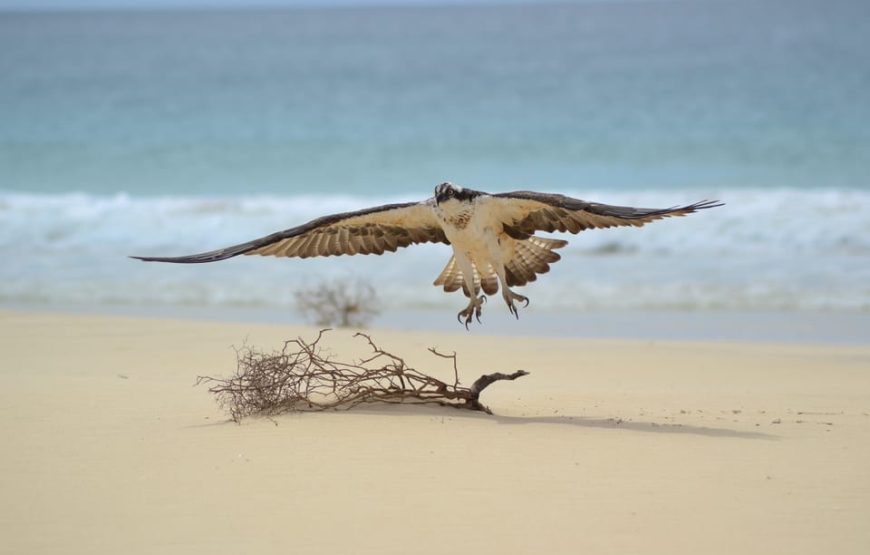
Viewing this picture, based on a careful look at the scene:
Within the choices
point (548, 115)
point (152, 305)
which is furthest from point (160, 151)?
point (152, 305)

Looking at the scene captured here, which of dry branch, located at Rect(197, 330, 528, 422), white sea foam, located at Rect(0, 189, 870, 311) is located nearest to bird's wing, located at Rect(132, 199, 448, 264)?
dry branch, located at Rect(197, 330, 528, 422)

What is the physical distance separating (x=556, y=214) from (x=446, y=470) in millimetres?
2748

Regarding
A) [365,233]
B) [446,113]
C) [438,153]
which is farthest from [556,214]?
[446,113]

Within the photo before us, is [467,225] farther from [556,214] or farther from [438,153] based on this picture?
[438,153]

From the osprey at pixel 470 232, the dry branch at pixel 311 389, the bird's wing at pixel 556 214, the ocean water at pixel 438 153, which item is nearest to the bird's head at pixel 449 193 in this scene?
the osprey at pixel 470 232

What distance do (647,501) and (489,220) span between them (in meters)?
3.29

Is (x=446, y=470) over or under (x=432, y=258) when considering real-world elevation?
under

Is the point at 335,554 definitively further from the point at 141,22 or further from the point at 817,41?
the point at 141,22

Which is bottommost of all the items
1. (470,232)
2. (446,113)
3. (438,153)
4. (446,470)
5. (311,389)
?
(446,470)

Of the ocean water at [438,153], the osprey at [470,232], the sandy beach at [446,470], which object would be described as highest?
the ocean water at [438,153]

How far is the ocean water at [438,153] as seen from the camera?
17.3 m

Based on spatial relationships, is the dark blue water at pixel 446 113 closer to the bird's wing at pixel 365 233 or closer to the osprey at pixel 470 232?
the osprey at pixel 470 232

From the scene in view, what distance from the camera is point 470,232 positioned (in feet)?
28.4

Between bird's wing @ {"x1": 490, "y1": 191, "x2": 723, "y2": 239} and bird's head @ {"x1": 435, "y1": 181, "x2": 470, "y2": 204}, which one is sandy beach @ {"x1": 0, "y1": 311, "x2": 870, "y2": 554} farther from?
bird's head @ {"x1": 435, "y1": 181, "x2": 470, "y2": 204}
